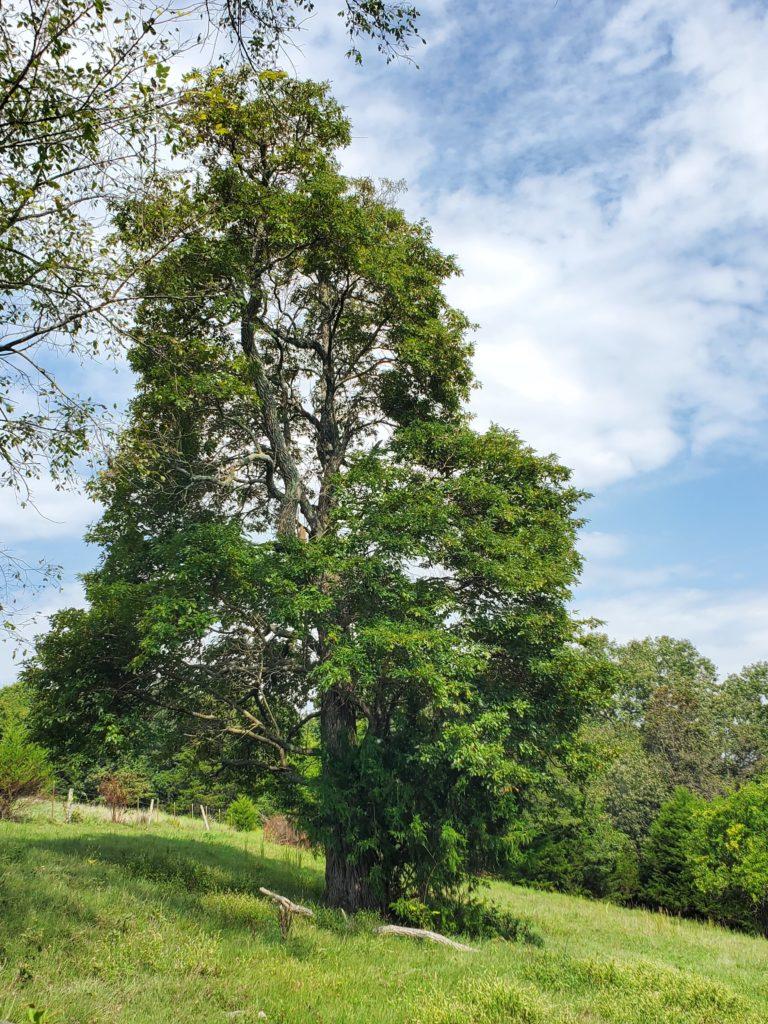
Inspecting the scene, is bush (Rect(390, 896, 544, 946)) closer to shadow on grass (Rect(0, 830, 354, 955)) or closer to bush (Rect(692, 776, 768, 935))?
shadow on grass (Rect(0, 830, 354, 955))

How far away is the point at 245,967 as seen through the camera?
28.1ft

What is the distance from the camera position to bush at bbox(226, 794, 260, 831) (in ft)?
113

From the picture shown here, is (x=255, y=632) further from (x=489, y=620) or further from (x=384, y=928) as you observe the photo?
(x=384, y=928)

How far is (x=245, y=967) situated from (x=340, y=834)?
5267mm

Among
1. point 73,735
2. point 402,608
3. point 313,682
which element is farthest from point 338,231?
point 73,735

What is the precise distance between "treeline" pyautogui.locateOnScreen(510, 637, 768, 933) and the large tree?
1918 mm

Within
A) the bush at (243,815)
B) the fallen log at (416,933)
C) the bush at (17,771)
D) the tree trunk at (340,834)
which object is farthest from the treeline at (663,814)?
the bush at (17,771)

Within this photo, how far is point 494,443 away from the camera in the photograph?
49.9ft

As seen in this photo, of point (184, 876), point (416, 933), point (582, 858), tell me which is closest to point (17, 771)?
point (184, 876)

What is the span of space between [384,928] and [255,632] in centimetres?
628

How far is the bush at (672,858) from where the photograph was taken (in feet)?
90.0

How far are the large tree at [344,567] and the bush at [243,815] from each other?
21031 millimetres

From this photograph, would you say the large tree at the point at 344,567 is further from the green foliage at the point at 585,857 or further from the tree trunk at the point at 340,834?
the green foliage at the point at 585,857

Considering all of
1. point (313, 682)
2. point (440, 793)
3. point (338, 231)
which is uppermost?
point (338, 231)
